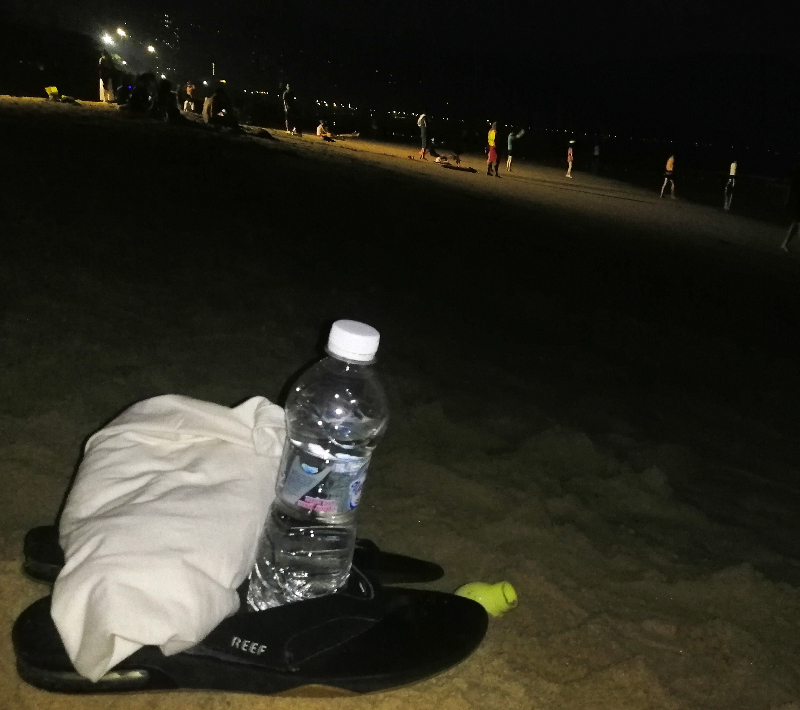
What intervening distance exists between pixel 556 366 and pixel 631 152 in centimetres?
2915

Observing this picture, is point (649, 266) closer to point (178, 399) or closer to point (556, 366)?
point (556, 366)

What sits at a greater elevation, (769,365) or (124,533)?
(124,533)

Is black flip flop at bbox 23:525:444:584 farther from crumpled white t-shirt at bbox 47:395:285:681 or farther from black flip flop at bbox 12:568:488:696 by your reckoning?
crumpled white t-shirt at bbox 47:395:285:681

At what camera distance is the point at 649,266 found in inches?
356

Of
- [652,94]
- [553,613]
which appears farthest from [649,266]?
[652,94]

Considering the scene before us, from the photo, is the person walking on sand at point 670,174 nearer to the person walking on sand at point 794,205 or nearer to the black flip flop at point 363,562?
the person walking on sand at point 794,205

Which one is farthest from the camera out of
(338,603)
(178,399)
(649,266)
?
→ (649,266)

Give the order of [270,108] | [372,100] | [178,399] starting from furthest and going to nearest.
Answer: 1. [372,100]
2. [270,108]
3. [178,399]

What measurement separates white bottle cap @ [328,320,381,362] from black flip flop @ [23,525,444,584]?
0.82 meters

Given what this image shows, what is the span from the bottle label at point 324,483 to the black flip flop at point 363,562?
14.1 inches

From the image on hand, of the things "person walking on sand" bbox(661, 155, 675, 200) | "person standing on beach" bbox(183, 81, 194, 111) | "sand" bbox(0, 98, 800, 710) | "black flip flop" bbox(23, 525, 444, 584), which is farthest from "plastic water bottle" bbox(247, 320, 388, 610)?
"person standing on beach" bbox(183, 81, 194, 111)

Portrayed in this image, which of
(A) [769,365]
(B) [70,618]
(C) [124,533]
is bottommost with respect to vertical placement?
(A) [769,365]

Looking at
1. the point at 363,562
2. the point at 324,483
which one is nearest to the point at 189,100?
the point at 363,562

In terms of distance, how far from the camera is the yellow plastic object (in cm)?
240
